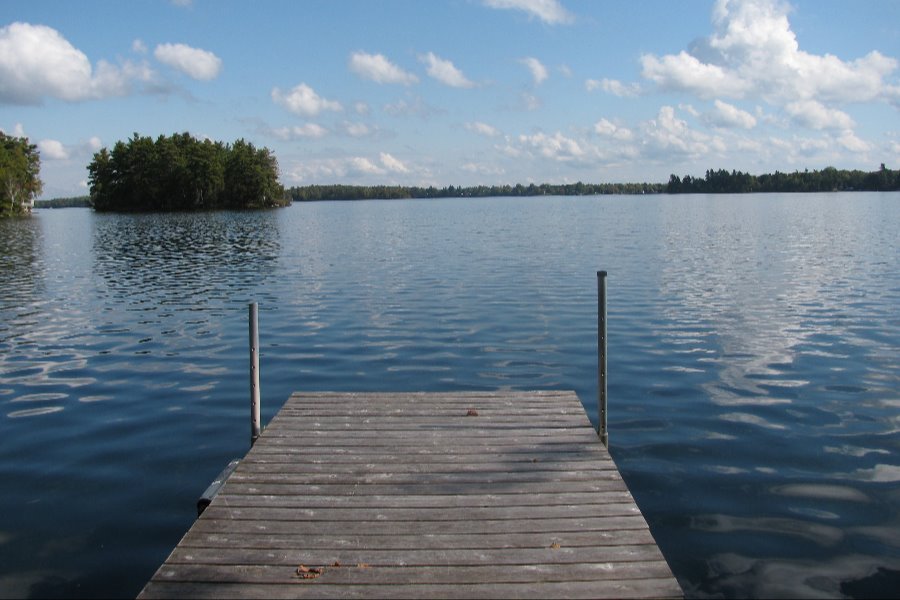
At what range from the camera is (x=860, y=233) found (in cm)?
4103

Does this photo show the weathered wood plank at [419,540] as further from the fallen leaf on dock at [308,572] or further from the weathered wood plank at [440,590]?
the weathered wood plank at [440,590]

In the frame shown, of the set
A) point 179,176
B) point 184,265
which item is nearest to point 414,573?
point 184,265

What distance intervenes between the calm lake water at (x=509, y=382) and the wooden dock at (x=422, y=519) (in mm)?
991

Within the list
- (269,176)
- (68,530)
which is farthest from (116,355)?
(269,176)

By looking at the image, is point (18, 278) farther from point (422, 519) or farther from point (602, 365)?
point (422, 519)

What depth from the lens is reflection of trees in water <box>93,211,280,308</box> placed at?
21.9 meters

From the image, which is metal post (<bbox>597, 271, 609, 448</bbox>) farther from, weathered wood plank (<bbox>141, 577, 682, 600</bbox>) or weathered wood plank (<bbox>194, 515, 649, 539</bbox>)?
weathered wood plank (<bbox>141, 577, 682, 600</bbox>)

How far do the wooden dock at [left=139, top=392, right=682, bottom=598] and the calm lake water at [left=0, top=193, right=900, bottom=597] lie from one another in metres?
0.99

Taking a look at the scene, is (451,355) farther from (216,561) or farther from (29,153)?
(29,153)

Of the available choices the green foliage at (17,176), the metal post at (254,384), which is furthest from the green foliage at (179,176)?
the metal post at (254,384)

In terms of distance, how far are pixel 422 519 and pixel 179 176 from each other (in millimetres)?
116663

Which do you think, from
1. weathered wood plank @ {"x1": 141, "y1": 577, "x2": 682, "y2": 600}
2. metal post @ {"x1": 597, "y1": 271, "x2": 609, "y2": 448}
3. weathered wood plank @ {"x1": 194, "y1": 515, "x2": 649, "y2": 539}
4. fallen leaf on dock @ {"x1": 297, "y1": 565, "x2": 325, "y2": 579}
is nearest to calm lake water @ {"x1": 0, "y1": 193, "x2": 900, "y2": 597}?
metal post @ {"x1": 597, "y1": 271, "x2": 609, "y2": 448}

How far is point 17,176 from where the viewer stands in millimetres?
88938

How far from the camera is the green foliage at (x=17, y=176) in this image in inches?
3349
